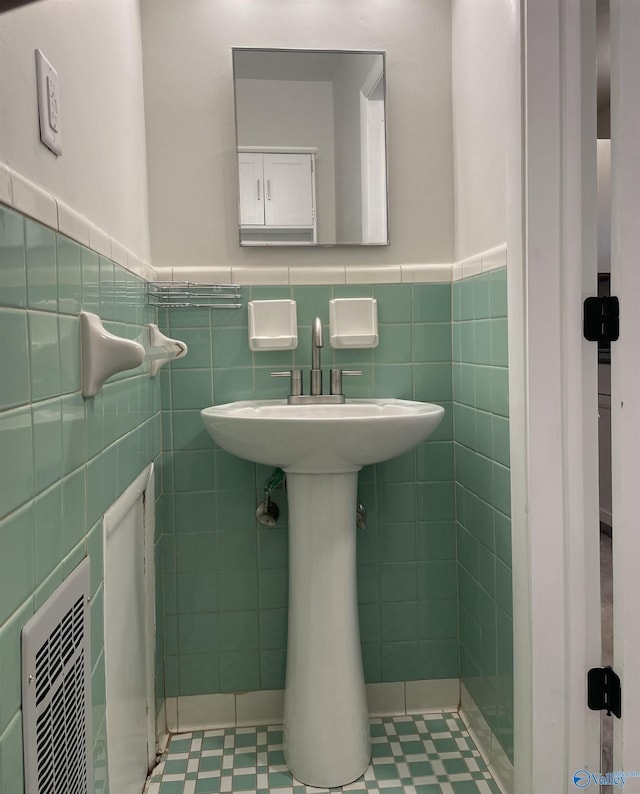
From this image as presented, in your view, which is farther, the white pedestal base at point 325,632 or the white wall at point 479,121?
the white pedestal base at point 325,632

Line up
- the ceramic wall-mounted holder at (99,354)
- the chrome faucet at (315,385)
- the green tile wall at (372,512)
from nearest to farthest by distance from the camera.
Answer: the ceramic wall-mounted holder at (99,354) → the green tile wall at (372,512) → the chrome faucet at (315,385)

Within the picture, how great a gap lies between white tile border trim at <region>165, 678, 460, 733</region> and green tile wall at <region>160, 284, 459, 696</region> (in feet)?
0.10

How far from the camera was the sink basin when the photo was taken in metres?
1.47

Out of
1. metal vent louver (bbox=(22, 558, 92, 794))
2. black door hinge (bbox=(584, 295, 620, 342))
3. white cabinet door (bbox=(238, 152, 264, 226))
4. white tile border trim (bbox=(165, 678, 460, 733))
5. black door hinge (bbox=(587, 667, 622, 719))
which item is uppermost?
white cabinet door (bbox=(238, 152, 264, 226))

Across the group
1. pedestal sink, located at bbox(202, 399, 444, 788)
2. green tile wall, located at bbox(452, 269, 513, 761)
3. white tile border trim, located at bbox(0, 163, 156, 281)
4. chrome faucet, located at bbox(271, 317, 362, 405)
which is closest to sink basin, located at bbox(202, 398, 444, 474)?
pedestal sink, located at bbox(202, 399, 444, 788)

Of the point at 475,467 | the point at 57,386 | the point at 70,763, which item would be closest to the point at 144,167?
the point at 57,386

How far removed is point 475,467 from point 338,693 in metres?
0.69

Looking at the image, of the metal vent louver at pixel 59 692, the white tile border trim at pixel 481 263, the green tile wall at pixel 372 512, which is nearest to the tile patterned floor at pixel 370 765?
the green tile wall at pixel 372 512

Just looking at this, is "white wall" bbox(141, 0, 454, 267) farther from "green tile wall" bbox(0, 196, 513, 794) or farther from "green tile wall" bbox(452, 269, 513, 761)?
"green tile wall" bbox(452, 269, 513, 761)

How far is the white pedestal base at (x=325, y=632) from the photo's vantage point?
1.71 m

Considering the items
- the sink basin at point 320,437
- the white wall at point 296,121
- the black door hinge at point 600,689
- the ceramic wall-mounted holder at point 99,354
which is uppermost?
the white wall at point 296,121

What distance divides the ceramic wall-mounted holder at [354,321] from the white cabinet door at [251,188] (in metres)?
0.34

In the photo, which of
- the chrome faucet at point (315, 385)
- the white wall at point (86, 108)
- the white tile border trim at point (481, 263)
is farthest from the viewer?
the chrome faucet at point (315, 385)

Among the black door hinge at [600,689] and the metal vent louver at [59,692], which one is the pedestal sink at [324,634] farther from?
the metal vent louver at [59,692]
